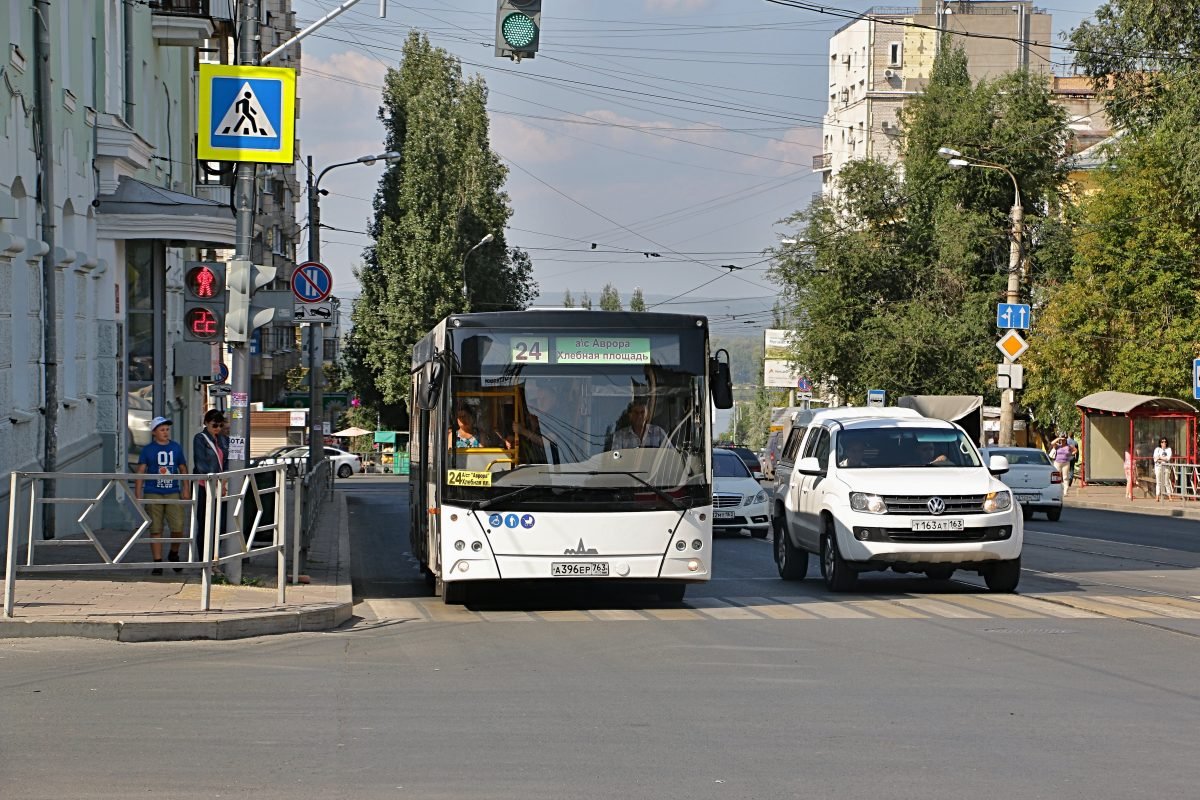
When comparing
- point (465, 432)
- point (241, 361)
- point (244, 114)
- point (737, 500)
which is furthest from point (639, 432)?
point (737, 500)

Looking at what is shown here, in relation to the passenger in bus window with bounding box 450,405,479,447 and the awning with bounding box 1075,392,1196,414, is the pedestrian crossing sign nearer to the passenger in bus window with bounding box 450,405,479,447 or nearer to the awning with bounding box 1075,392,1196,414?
the passenger in bus window with bounding box 450,405,479,447

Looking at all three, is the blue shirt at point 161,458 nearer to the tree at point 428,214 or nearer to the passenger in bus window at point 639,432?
the passenger in bus window at point 639,432

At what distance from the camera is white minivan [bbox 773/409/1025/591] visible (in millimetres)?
16281

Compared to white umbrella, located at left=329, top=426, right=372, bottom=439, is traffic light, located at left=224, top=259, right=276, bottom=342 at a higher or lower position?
higher

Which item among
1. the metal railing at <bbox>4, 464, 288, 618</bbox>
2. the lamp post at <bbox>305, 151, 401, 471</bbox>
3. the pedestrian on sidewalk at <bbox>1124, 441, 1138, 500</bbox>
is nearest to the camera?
the metal railing at <bbox>4, 464, 288, 618</bbox>

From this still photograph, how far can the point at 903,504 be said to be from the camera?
53.6 feet

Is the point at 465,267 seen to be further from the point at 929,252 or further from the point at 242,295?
the point at 242,295

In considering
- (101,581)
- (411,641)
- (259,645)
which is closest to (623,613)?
(411,641)

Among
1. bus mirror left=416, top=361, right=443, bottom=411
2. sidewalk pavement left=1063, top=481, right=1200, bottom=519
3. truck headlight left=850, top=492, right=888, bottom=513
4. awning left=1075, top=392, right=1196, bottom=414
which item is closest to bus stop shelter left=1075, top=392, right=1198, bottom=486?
awning left=1075, top=392, right=1196, bottom=414

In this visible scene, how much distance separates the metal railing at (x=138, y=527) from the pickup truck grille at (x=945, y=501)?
5925 millimetres

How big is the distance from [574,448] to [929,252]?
2040 inches

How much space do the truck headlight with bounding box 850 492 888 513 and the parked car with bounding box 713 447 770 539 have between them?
11451 mm

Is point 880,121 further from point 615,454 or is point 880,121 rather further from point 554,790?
point 554,790

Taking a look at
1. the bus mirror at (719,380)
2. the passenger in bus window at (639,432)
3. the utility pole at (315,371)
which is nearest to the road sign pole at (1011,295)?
the utility pole at (315,371)
